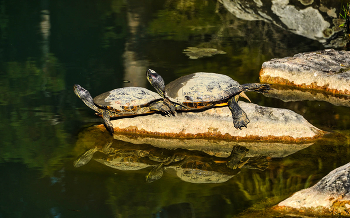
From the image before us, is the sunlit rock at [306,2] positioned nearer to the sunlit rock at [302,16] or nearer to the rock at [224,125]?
the sunlit rock at [302,16]

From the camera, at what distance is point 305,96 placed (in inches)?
253

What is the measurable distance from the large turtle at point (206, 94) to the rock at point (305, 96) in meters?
1.33

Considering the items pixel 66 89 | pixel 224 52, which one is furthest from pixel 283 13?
pixel 66 89

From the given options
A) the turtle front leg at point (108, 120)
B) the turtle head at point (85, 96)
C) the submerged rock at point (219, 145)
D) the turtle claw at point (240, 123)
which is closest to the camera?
the submerged rock at point (219, 145)

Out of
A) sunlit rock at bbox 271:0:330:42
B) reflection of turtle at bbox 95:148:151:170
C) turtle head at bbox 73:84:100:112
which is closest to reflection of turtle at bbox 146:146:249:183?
reflection of turtle at bbox 95:148:151:170

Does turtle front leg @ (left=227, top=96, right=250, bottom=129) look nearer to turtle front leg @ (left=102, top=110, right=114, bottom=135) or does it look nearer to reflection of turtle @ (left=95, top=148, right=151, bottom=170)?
reflection of turtle @ (left=95, top=148, right=151, bottom=170)

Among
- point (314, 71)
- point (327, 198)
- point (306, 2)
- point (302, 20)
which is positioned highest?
point (306, 2)

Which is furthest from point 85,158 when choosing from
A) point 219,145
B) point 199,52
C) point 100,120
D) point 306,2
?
point 306,2

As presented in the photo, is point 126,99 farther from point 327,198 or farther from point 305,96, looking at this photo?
point 305,96

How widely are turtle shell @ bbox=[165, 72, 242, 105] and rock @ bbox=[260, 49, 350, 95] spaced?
1.87 m

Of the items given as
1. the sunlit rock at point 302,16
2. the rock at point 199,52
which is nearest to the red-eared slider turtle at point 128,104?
the rock at point 199,52

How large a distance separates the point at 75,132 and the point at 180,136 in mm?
1350

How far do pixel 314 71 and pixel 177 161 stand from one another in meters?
3.22

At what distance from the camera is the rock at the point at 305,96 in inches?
243
